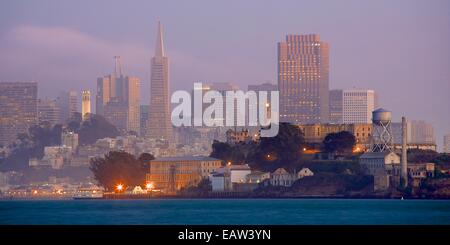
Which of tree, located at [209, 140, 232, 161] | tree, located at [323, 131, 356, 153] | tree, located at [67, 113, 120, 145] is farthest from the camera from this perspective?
tree, located at [67, 113, 120, 145]

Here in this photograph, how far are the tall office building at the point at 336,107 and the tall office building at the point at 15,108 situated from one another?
30.7 meters

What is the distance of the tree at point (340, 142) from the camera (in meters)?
99.3

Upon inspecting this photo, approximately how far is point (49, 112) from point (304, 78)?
100ft

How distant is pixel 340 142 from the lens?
99562mm

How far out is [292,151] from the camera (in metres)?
99.3

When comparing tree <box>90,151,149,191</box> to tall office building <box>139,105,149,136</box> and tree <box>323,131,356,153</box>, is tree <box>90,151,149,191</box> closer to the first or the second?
tree <box>323,131,356,153</box>

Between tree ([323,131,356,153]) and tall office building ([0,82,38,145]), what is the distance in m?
60.7

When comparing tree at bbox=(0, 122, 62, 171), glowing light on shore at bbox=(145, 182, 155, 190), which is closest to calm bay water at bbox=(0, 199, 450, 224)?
glowing light on shore at bbox=(145, 182, 155, 190)

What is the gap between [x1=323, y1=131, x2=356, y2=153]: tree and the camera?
9934 cm
